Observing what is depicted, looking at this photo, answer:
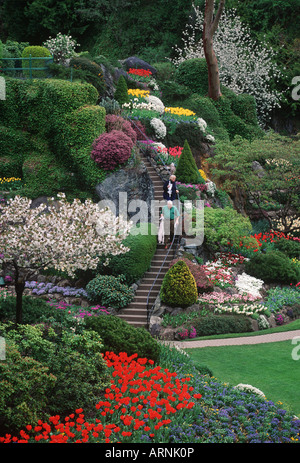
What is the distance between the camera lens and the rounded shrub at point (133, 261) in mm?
16781

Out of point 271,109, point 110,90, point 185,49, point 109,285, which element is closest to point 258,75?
point 271,109

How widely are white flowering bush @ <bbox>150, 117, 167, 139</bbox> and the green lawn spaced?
12.9 metres

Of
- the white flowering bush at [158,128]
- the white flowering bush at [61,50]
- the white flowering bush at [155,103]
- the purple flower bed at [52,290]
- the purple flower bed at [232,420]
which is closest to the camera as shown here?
the purple flower bed at [232,420]

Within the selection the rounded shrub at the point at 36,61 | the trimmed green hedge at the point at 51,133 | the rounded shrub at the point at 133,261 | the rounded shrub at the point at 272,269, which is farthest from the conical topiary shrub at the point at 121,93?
the rounded shrub at the point at 272,269

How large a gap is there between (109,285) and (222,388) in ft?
22.3

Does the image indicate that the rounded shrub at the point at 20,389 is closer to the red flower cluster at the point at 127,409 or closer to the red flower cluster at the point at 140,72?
the red flower cluster at the point at 127,409

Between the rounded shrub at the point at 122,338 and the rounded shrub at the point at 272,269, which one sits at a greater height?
the rounded shrub at the point at 272,269

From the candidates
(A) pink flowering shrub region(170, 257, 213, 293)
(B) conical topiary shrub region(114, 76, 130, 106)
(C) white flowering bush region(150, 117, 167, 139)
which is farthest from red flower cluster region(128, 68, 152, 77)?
(A) pink flowering shrub region(170, 257, 213, 293)

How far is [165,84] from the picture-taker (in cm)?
3136

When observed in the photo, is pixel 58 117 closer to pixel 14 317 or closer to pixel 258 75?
pixel 14 317

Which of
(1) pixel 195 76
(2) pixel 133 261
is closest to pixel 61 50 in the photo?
(1) pixel 195 76

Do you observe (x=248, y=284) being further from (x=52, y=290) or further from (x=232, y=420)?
(x=232, y=420)

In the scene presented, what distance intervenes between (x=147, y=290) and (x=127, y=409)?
799cm

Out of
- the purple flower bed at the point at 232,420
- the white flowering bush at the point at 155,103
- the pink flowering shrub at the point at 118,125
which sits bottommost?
the purple flower bed at the point at 232,420
